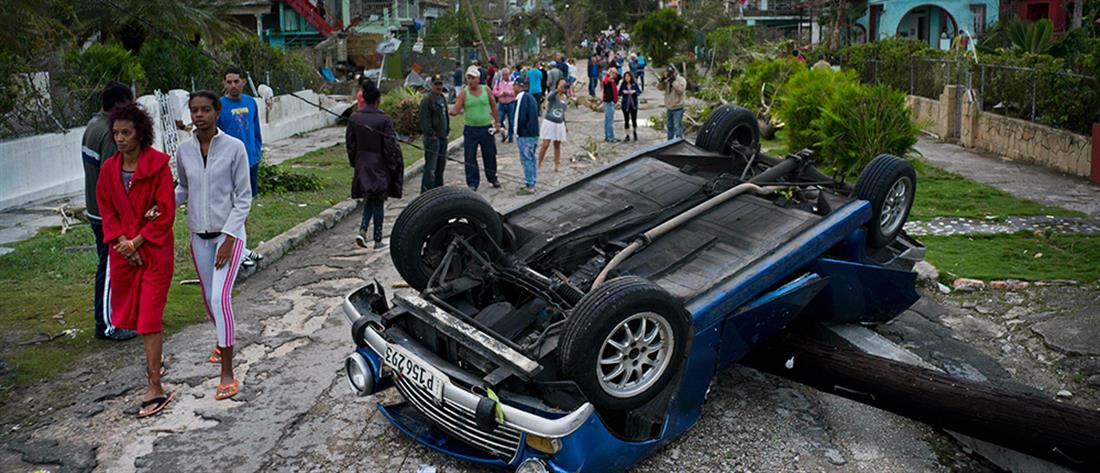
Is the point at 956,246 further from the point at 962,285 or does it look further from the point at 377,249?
the point at 377,249

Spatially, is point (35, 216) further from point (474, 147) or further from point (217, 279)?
point (217, 279)

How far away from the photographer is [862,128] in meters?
12.4

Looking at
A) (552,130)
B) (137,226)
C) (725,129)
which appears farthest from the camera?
(552,130)

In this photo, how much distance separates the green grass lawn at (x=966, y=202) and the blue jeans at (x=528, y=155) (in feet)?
15.8

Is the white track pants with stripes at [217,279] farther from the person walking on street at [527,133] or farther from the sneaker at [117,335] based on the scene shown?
the person walking on street at [527,133]

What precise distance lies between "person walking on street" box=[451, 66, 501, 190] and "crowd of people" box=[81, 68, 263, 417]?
22.0 ft

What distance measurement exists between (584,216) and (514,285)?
880mm

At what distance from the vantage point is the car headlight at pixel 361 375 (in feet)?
17.1

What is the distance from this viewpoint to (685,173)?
7.01 meters

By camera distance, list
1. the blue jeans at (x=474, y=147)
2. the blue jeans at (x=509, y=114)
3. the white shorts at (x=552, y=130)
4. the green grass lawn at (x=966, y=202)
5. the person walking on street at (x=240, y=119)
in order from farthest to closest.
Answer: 1. the blue jeans at (x=509, y=114)
2. the white shorts at (x=552, y=130)
3. the blue jeans at (x=474, y=147)
4. the green grass lawn at (x=966, y=202)
5. the person walking on street at (x=240, y=119)

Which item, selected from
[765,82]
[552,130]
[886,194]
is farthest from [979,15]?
[886,194]

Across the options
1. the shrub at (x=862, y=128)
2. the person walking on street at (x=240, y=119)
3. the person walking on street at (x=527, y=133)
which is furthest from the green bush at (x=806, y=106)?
the person walking on street at (x=240, y=119)


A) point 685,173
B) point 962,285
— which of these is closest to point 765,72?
point 962,285

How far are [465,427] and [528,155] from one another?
867cm
